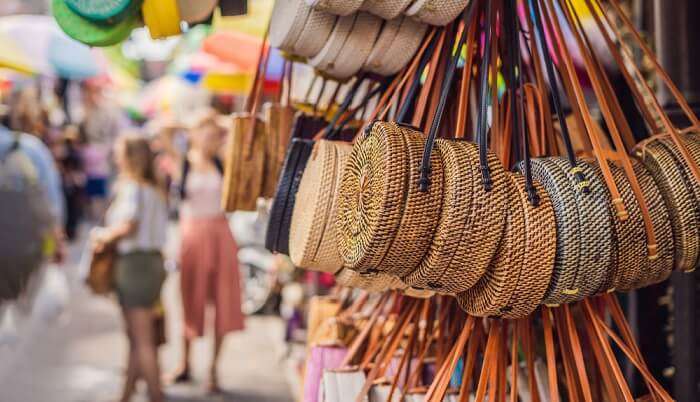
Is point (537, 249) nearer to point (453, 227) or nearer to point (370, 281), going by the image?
point (453, 227)

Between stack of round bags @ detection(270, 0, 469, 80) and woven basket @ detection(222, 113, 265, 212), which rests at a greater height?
stack of round bags @ detection(270, 0, 469, 80)

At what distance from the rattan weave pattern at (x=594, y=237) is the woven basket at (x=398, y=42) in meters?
0.49

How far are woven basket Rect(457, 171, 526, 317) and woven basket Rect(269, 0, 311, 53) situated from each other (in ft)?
1.89

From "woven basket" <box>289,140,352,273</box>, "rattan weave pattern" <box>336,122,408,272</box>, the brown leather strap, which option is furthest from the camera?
"woven basket" <box>289,140,352,273</box>

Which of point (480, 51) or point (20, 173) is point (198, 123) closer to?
point (20, 173)

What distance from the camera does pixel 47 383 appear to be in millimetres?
4930

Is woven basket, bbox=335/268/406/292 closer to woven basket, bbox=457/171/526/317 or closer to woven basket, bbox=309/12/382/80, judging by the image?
woven basket, bbox=457/171/526/317

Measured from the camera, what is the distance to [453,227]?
1063 mm

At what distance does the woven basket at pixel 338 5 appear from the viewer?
1.26 metres

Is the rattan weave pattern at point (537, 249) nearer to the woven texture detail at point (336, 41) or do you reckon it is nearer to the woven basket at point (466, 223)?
the woven basket at point (466, 223)

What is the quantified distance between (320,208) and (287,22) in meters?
0.41

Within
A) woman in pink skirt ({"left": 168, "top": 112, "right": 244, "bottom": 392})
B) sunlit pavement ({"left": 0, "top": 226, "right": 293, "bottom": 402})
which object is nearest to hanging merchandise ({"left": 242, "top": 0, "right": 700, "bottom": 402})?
woman in pink skirt ({"left": 168, "top": 112, "right": 244, "bottom": 392})

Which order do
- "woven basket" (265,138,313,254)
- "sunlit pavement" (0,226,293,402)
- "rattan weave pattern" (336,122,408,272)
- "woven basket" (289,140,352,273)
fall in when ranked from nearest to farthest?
"rattan weave pattern" (336,122,408,272) < "woven basket" (289,140,352,273) < "woven basket" (265,138,313,254) < "sunlit pavement" (0,226,293,402)

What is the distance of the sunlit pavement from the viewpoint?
187 inches
